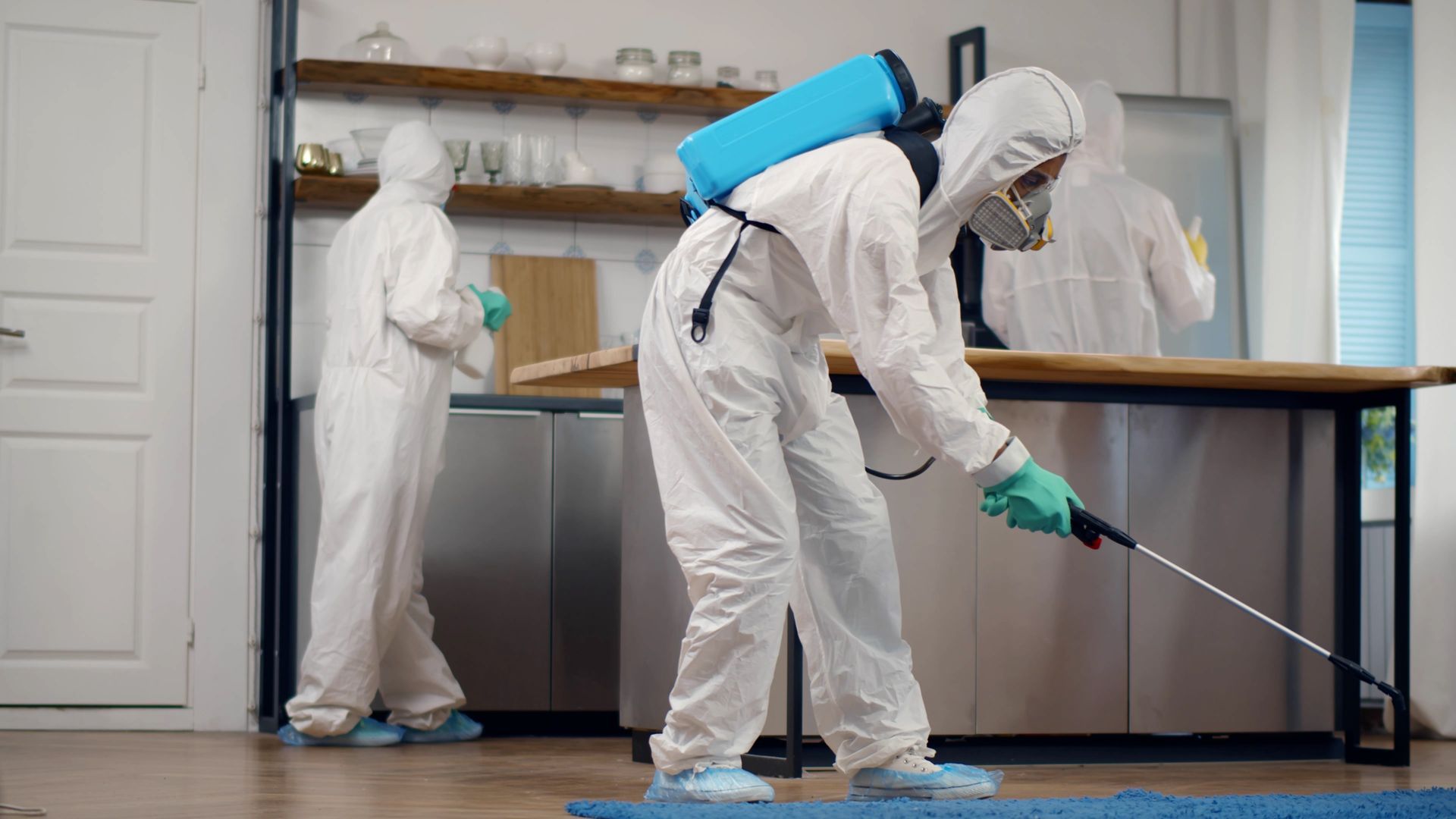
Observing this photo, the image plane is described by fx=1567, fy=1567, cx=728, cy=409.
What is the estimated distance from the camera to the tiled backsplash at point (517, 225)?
15.2 feet

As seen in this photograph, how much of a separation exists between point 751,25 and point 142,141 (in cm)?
191

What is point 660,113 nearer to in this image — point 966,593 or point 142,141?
point 142,141

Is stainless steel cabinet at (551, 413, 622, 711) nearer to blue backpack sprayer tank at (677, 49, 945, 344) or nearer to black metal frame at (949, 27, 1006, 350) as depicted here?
black metal frame at (949, 27, 1006, 350)

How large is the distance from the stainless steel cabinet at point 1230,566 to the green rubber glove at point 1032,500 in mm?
1272

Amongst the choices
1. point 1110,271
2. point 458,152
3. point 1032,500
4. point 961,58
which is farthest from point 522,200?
point 1032,500

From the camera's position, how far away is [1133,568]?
3.40 meters

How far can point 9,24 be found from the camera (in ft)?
14.5

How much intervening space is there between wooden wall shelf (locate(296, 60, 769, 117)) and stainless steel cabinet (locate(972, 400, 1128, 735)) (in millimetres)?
1884

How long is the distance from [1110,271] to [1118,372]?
111 centimetres

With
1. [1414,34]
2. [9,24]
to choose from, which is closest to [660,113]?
[9,24]

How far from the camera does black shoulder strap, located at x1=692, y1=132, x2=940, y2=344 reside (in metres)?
2.29

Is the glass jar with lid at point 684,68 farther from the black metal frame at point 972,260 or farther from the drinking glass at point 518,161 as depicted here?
the black metal frame at point 972,260

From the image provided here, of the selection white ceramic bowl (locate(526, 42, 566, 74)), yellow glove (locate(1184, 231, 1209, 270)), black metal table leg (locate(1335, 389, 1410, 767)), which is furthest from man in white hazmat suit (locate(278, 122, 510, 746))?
black metal table leg (locate(1335, 389, 1410, 767))

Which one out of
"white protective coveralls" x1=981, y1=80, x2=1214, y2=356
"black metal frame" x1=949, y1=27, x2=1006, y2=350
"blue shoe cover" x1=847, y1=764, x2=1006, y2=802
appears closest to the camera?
"blue shoe cover" x1=847, y1=764, x2=1006, y2=802
